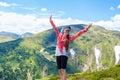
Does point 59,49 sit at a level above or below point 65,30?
below

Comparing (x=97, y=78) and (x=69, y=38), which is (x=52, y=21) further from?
(x=97, y=78)

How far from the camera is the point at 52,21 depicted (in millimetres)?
15922

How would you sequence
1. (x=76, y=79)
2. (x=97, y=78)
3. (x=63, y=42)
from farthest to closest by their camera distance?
(x=76, y=79)
(x=97, y=78)
(x=63, y=42)

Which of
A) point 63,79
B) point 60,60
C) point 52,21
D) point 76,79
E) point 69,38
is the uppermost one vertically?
point 52,21

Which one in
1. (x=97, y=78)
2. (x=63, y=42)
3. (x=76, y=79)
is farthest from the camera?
(x=76, y=79)

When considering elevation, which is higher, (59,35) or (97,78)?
(59,35)

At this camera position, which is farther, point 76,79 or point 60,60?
point 76,79

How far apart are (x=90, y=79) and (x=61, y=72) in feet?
140

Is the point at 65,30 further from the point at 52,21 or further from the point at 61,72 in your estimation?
the point at 61,72

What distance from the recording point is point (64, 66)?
1536 cm

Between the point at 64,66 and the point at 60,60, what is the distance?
37 centimetres

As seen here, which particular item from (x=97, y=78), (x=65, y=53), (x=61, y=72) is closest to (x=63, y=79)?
(x=61, y=72)

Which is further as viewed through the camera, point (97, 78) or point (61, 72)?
point (97, 78)

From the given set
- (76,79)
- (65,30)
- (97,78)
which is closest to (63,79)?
(65,30)
